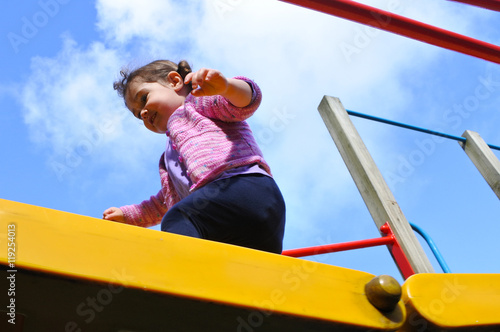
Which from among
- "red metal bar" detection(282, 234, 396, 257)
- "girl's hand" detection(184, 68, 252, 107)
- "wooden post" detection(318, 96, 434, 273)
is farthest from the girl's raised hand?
A: "wooden post" detection(318, 96, 434, 273)

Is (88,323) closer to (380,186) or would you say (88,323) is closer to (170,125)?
(170,125)

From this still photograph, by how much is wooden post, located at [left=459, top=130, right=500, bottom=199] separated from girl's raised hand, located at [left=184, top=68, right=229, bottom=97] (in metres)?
1.60

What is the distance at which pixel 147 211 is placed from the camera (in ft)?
5.15

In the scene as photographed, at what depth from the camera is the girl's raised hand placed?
3.22 ft

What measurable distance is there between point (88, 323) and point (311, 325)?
192 millimetres

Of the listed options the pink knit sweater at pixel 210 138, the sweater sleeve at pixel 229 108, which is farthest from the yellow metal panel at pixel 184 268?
the sweater sleeve at pixel 229 108

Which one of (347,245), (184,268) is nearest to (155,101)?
(347,245)

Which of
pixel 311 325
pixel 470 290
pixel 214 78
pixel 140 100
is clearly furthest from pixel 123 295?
pixel 140 100

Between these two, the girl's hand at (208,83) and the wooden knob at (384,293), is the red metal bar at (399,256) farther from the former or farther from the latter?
the wooden knob at (384,293)

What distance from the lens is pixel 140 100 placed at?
159 centimetres

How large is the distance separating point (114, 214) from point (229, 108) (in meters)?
0.52

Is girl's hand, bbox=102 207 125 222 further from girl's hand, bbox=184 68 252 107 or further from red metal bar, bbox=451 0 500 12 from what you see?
red metal bar, bbox=451 0 500 12

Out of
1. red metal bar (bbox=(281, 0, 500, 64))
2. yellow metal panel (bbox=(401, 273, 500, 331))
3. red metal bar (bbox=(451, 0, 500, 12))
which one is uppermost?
red metal bar (bbox=(451, 0, 500, 12))

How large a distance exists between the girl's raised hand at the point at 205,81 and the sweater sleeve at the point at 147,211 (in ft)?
2.15
